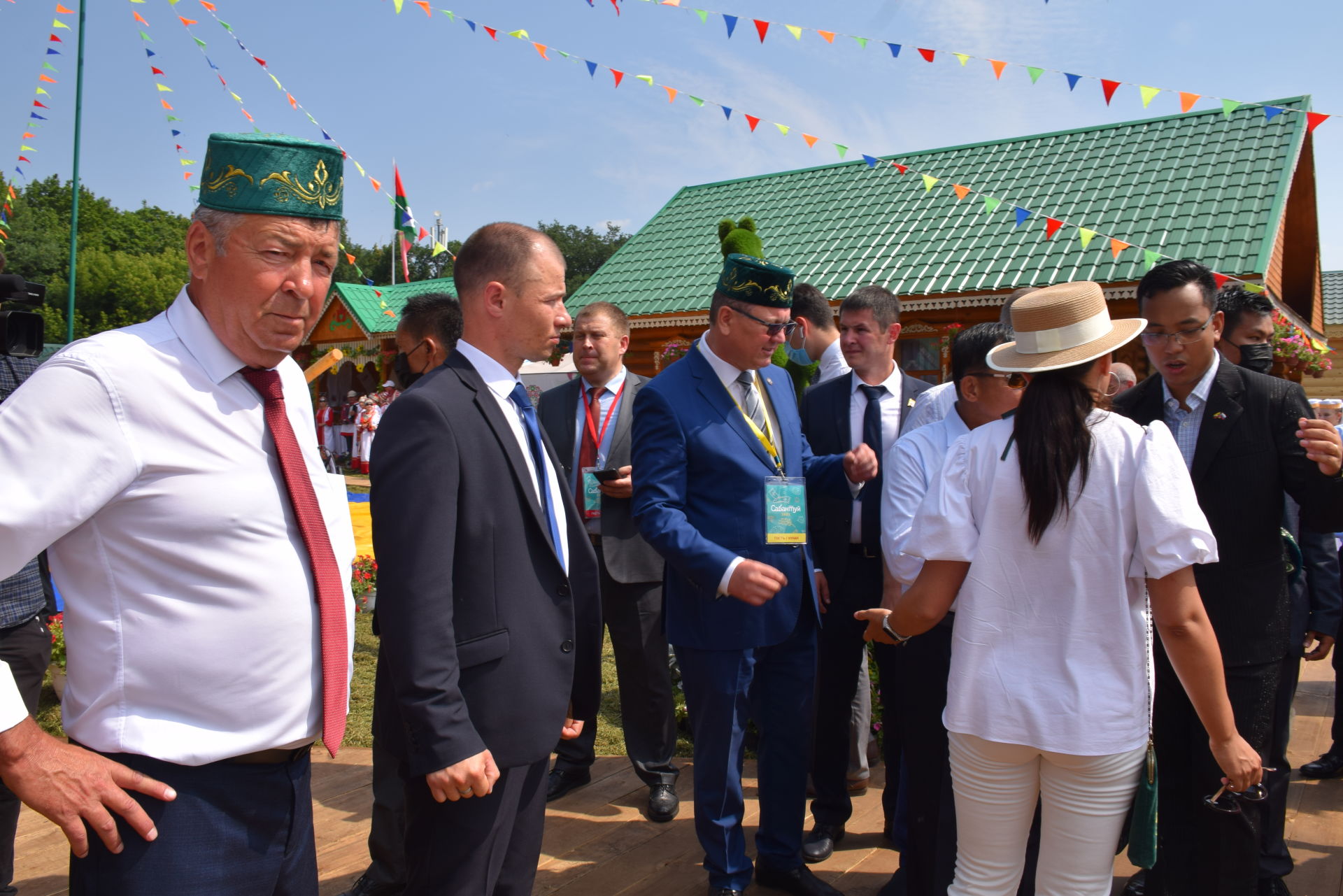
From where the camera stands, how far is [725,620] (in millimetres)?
2896

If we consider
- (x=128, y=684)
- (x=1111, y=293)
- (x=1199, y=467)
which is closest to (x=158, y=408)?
(x=128, y=684)

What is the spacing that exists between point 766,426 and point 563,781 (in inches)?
80.3

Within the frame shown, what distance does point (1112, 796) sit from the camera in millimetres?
1971

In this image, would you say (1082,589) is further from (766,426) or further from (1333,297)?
(1333,297)

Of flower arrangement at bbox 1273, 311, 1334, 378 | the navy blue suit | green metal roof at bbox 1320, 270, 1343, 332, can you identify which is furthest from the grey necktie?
green metal roof at bbox 1320, 270, 1343, 332

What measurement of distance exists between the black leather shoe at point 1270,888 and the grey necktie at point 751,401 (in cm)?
233

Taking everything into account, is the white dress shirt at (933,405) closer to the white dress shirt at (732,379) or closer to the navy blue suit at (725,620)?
the white dress shirt at (732,379)

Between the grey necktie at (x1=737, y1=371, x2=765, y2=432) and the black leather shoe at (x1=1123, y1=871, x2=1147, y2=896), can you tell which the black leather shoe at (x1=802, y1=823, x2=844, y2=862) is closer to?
the black leather shoe at (x1=1123, y1=871, x2=1147, y2=896)

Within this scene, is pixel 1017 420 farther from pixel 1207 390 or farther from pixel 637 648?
pixel 637 648

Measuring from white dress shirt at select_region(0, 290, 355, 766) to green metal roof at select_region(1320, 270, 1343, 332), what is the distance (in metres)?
33.8

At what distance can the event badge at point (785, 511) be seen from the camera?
285 cm

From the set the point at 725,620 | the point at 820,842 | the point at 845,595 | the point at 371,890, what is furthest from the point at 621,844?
the point at 845,595

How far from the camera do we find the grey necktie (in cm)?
313

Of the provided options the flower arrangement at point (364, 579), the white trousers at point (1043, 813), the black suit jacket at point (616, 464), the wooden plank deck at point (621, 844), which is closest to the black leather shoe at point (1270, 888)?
the wooden plank deck at point (621, 844)
